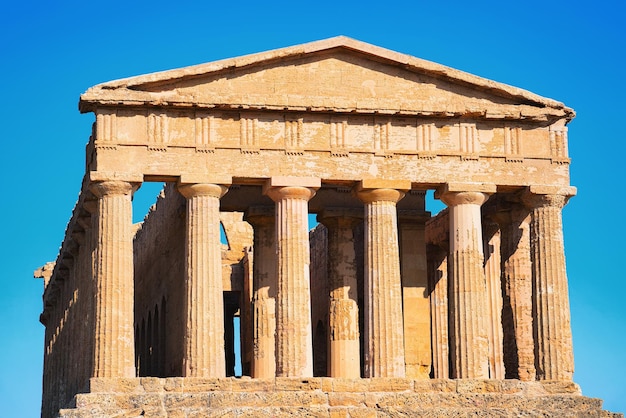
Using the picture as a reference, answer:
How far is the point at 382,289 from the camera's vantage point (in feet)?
157

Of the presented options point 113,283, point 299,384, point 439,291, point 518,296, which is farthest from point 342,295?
point 299,384

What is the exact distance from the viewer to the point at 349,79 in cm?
4891

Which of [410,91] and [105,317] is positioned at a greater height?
[410,91]

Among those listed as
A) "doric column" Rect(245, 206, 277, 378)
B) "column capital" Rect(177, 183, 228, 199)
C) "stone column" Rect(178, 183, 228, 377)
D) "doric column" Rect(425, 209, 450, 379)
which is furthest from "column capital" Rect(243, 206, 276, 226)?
"doric column" Rect(425, 209, 450, 379)

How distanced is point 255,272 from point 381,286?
5.73 meters

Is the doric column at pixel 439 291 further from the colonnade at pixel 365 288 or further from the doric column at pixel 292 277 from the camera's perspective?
the doric column at pixel 292 277

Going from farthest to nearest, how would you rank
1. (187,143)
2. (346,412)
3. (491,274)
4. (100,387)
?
(491,274), (187,143), (100,387), (346,412)

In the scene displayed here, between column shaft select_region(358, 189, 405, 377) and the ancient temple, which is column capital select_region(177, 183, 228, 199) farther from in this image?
column shaft select_region(358, 189, 405, 377)

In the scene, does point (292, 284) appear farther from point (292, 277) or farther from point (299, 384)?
point (299, 384)

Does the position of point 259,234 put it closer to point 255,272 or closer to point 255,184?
point 255,272

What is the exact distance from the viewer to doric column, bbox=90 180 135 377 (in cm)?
4588

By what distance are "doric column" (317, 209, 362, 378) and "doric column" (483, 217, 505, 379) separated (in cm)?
393

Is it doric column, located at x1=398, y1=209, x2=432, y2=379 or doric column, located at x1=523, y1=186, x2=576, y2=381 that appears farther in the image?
doric column, located at x1=398, y1=209, x2=432, y2=379

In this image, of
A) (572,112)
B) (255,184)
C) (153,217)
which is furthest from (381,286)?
(153,217)
